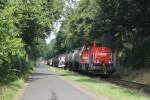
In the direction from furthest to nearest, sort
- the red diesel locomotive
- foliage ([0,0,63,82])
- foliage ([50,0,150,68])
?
the red diesel locomotive → foliage ([50,0,150,68]) → foliage ([0,0,63,82])

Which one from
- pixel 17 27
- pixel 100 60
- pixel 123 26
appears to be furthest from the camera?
pixel 123 26

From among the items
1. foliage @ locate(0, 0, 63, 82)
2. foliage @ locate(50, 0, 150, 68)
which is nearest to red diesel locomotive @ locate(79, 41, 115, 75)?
foliage @ locate(50, 0, 150, 68)

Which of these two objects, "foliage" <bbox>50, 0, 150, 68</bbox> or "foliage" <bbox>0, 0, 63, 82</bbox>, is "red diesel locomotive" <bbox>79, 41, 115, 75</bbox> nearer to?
"foliage" <bbox>50, 0, 150, 68</bbox>

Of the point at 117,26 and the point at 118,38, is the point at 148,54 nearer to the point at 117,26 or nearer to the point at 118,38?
the point at 117,26

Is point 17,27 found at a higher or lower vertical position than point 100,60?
higher

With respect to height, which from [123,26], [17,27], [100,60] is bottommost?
[100,60]

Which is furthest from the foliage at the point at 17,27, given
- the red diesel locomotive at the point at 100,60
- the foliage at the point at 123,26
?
the red diesel locomotive at the point at 100,60

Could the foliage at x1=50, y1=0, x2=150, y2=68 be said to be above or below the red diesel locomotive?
above

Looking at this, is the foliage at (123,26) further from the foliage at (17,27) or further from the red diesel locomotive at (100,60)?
the foliage at (17,27)

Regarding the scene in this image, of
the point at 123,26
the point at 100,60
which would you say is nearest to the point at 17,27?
the point at 100,60

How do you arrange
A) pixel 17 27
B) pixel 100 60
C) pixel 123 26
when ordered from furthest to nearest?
pixel 123 26, pixel 100 60, pixel 17 27

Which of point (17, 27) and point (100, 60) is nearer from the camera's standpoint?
point (17, 27)

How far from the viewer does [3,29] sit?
1755 cm

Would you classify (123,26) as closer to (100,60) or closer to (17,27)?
(100,60)
